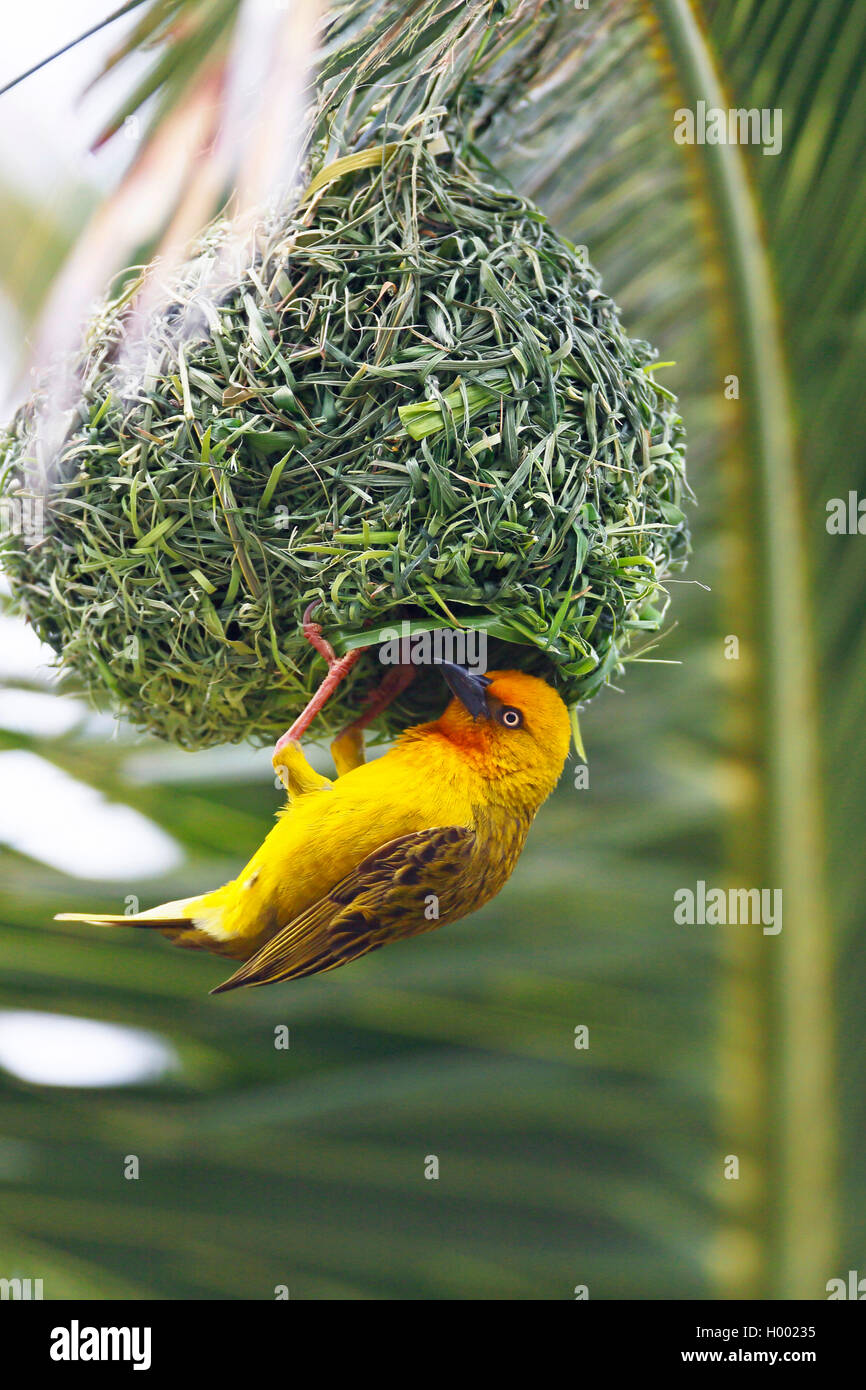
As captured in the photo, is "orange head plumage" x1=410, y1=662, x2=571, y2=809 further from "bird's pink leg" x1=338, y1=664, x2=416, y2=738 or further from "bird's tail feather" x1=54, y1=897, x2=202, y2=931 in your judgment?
"bird's tail feather" x1=54, y1=897, x2=202, y2=931

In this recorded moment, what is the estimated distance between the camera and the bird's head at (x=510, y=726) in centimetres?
105

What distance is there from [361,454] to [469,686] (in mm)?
265

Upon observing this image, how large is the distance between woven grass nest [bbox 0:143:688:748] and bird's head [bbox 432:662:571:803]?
0.16ft

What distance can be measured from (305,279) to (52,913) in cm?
116

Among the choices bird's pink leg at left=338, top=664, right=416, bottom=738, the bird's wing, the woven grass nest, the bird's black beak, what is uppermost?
the woven grass nest

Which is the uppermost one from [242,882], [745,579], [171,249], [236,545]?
[171,249]

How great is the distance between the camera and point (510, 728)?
1063 mm

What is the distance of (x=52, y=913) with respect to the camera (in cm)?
166

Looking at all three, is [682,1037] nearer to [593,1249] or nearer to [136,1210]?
[593,1249]

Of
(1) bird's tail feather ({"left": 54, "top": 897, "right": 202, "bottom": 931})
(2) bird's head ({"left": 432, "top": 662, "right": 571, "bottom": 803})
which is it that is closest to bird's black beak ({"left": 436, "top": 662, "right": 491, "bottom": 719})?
(2) bird's head ({"left": 432, "top": 662, "right": 571, "bottom": 803})

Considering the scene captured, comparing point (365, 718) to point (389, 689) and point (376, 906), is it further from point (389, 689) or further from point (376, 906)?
point (376, 906)

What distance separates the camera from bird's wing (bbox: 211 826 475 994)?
40.6 inches

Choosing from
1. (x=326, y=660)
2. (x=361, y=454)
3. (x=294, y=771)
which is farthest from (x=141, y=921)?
(x=361, y=454)

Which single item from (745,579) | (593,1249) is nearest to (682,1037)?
(593,1249)
